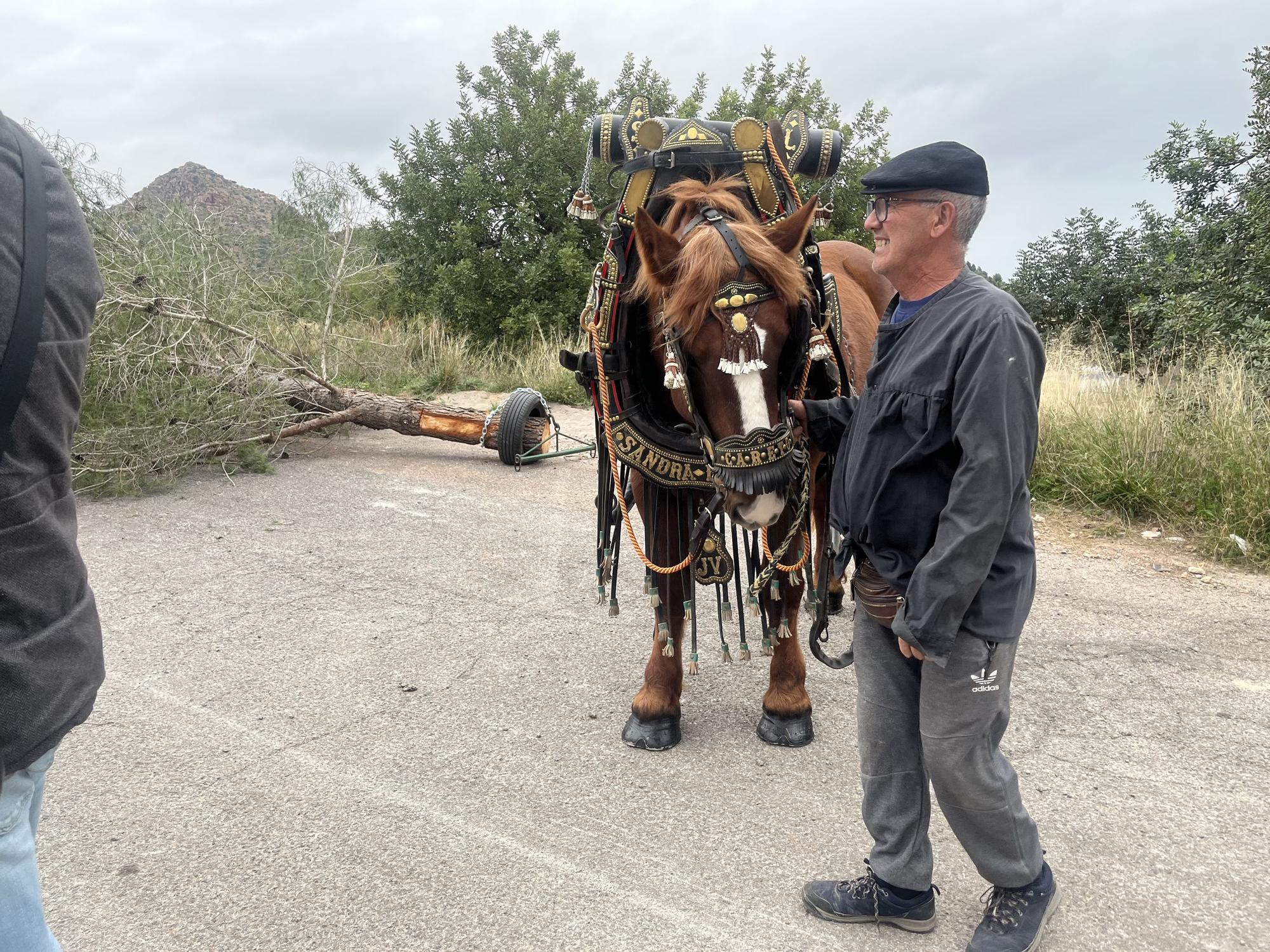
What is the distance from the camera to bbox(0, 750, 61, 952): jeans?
1224 mm

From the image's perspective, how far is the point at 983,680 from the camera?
6.47 feet

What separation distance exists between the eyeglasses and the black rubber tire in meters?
5.85

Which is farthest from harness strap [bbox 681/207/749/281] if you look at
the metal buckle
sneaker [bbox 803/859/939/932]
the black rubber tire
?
the black rubber tire

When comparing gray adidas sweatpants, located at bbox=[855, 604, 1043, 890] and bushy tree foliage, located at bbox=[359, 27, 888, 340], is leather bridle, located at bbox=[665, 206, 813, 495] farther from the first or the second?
bushy tree foliage, located at bbox=[359, 27, 888, 340]

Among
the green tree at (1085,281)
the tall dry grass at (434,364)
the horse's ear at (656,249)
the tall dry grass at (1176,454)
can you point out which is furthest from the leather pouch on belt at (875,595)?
the green tree at (1085,281)

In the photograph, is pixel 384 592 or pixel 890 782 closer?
pixel 890 782

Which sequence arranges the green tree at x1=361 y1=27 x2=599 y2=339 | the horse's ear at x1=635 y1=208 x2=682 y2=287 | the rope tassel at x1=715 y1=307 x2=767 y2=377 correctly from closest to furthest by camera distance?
the rope tassel at x1=715 y1=307 x2=767 y2=377
the horse's ear at x1=635 y1=208 x2=682 y2=287
the green tree at x1=361 y1=27 x2=599 y2=339

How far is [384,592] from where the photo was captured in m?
4.79

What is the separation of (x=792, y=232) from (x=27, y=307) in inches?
82.9

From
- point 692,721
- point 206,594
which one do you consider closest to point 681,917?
point 692,721

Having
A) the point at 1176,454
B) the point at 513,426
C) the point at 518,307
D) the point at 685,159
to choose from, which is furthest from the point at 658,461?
the point at 518,307

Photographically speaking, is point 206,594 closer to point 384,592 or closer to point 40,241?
point 384,592

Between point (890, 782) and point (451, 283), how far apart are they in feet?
45.4

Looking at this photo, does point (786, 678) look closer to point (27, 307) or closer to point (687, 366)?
point (687, 366)
